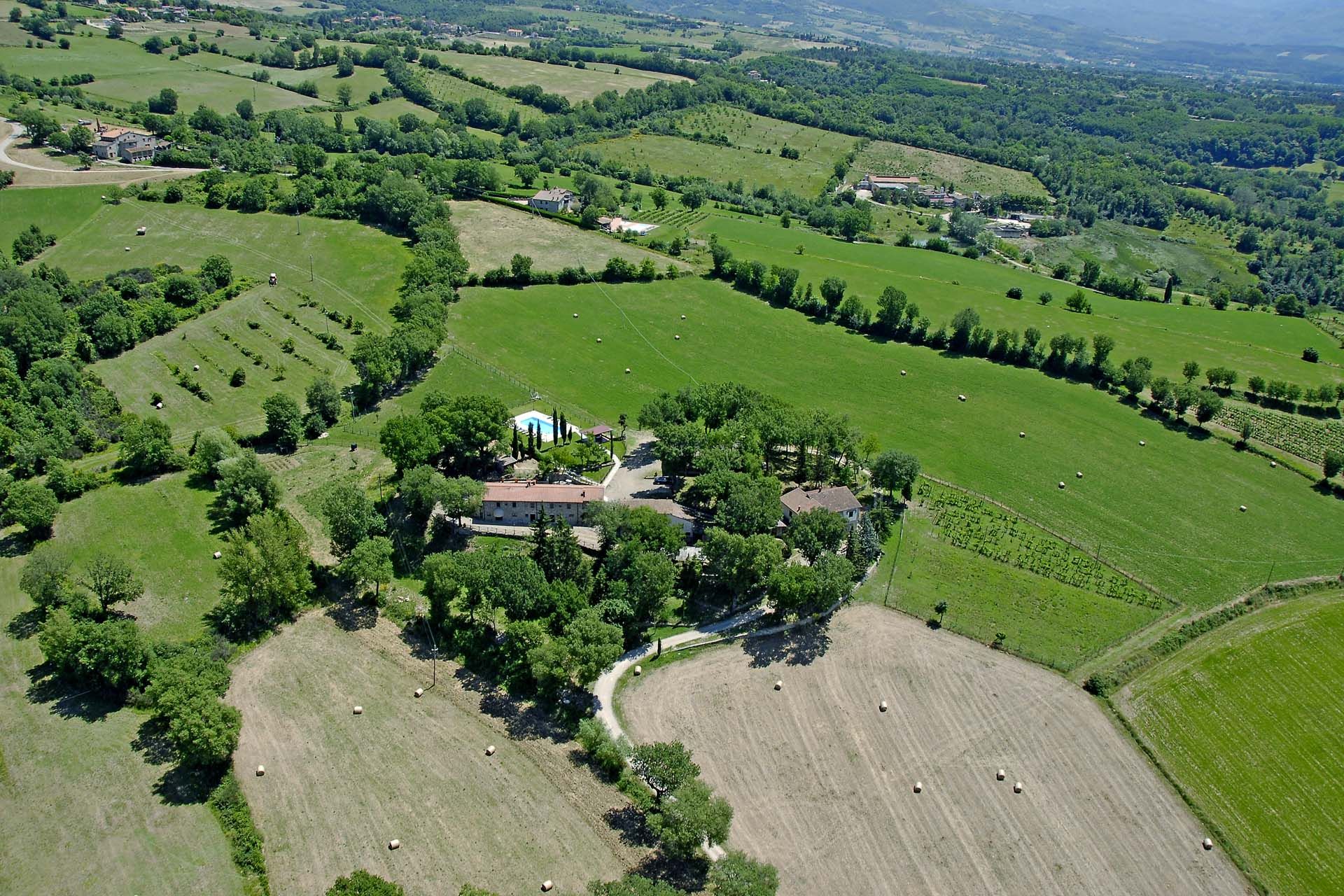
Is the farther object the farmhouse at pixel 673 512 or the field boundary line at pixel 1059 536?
the farmhouse at pixel 673 512

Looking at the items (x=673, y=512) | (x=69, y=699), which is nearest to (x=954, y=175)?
(x=673, y=512)

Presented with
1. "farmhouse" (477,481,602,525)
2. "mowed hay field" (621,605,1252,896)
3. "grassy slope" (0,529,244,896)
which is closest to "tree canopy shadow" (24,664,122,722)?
"grassy slope" (0,529,244,896)

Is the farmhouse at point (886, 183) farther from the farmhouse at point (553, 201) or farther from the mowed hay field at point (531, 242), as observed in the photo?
the mowed hay field at point (531, 242)

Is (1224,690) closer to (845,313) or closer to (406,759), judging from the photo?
(406,759)

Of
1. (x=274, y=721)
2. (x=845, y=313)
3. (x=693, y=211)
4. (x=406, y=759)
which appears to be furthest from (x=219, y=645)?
(x=693, y=211)

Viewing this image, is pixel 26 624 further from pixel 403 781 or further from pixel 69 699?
pixel 403 781

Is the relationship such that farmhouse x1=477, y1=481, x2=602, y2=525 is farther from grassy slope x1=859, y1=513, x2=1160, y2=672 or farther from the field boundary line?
the field boundary line

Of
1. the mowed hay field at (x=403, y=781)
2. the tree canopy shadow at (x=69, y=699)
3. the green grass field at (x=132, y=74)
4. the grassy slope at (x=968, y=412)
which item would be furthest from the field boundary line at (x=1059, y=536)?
the green grass field at (x=132, y=74)
